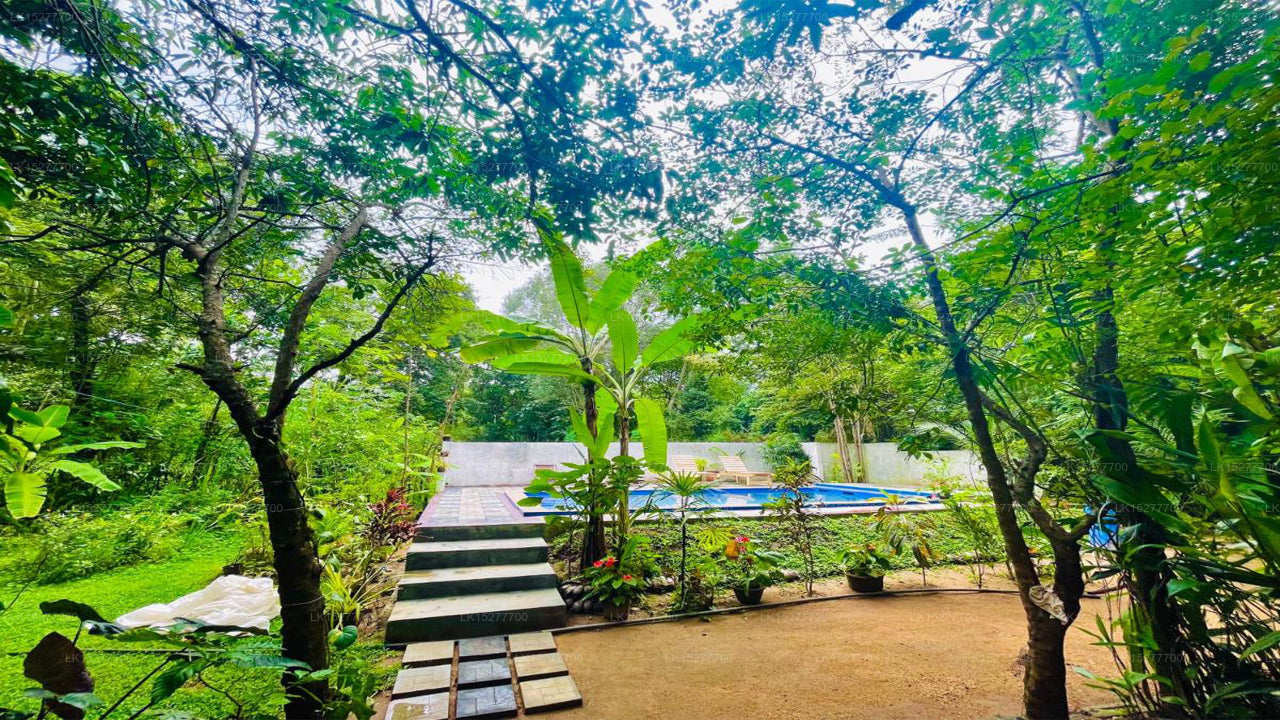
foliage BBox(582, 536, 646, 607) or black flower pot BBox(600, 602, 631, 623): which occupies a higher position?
foliage BBox(582, 536, 646, 607)

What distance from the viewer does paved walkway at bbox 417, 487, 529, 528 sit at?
4844 millimetres

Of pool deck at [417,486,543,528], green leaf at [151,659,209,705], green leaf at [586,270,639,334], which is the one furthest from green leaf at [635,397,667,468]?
green leaf at [151,659,209,705]

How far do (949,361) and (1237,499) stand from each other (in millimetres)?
1087

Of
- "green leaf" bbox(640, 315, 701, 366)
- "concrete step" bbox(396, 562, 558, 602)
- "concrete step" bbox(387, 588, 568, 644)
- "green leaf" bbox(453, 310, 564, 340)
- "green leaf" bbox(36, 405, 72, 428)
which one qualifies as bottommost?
"concrete step" bbox(387, 588, 568, 644)

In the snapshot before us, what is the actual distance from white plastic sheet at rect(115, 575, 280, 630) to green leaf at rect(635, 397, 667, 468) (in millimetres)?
3000

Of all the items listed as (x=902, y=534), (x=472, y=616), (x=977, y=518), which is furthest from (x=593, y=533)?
(x=977, y=518)

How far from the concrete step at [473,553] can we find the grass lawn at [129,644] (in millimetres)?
964

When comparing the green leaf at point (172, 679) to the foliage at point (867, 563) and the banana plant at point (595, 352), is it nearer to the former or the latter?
the banana plant at point (595, 352)

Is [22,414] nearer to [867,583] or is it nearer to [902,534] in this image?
[867,583]


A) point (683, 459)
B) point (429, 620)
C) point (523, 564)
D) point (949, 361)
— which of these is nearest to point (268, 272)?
point (429, 620)

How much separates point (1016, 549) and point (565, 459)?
407 inches

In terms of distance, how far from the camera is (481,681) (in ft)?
8.64

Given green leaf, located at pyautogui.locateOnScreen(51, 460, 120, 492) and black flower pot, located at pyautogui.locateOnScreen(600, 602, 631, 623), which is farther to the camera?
black flower pot, located at pyautogui.locateOnScreen(600, 602, 631, 623)

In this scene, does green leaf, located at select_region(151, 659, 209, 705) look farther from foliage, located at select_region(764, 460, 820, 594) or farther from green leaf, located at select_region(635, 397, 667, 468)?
foliage, located at select_region(764, 460, 820, 594)
